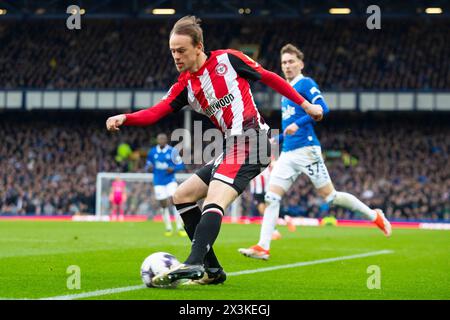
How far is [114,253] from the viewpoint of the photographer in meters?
11.6

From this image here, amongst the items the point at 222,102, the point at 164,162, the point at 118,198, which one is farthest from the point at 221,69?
the point at 118,198

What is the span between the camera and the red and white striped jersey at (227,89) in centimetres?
704

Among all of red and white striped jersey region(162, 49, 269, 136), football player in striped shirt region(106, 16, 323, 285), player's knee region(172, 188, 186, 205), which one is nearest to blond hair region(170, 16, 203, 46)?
football player in striped shirt region(106, 16, 323, 285)

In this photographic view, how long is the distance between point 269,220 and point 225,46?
33712 mm

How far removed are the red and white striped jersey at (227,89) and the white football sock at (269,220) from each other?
3.79 metres

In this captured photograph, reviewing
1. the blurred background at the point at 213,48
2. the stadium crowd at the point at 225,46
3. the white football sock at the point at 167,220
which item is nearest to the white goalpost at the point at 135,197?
the blurred background at the point at 213,48

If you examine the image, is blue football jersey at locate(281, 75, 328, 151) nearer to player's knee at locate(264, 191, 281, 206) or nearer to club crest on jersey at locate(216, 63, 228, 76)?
player's knee at locate(264, 191, 281, 206)

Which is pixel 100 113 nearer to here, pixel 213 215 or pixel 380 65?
pixel 380 65

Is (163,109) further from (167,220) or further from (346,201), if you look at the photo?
(167,220)

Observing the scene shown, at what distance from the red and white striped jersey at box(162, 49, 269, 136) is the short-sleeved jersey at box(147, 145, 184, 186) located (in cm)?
1306

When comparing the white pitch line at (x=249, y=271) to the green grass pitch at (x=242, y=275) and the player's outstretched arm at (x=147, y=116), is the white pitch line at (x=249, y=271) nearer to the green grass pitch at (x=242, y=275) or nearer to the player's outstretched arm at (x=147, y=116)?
the green grass pitch at (x=242, y=275)

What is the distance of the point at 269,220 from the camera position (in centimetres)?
1098

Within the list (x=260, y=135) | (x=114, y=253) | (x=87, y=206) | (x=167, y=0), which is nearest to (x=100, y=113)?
(x=167, y=0)
